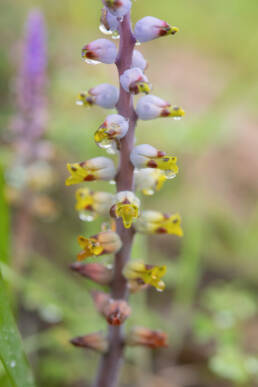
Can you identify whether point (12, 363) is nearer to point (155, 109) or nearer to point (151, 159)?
point (151, 159)

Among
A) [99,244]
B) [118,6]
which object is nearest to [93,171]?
[99,244]

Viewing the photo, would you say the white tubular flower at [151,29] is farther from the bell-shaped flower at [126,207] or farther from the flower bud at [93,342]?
the flower bud at [93,342]

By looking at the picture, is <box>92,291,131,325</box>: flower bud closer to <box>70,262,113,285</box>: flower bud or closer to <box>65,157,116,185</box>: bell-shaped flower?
<box>70,262,113,285</box>: flower bud

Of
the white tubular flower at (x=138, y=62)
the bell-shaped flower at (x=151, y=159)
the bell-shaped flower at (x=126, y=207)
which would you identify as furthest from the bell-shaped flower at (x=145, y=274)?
the white tubular flower at (x=138, y=62)

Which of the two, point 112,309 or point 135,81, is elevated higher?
point 135,81

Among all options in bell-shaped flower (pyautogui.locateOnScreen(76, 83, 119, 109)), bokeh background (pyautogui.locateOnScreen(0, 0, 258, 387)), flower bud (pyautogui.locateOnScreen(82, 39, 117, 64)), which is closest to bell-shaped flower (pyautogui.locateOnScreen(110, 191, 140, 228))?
bell-shaped flower (pyautogui.locateOnScreen(76, 83, 119, 109))

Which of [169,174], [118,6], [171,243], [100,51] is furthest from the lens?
[171,243]

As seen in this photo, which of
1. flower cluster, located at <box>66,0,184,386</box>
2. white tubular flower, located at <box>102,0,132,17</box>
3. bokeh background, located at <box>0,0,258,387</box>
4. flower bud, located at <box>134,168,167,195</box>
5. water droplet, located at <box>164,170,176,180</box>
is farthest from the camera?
bokeh background, located at <box>0,0,258,387</box>
